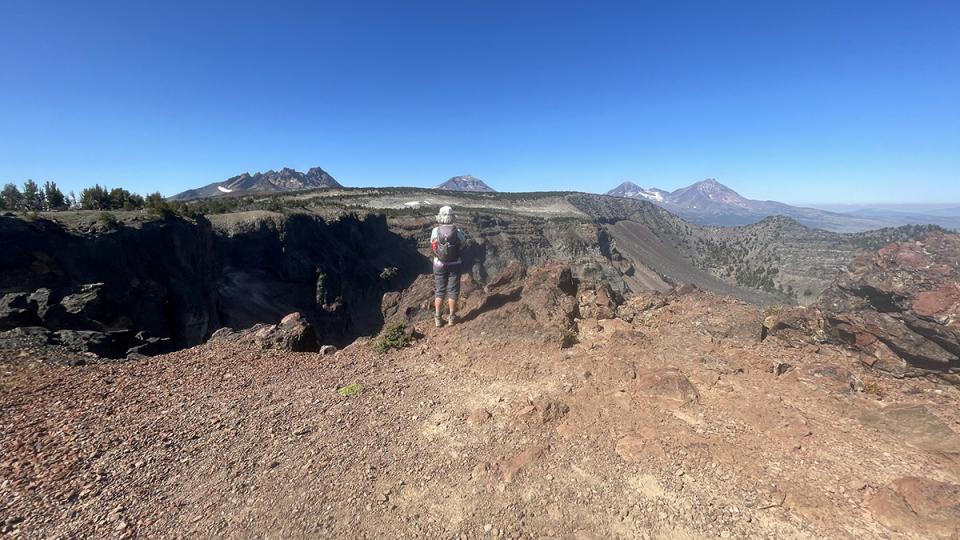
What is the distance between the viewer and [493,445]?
5469mm

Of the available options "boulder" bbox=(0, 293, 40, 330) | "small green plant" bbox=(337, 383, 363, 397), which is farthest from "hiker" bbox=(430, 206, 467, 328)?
"boulder" bbox=(0, 293, 40, 330)

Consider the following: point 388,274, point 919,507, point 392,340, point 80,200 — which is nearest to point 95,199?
point 80,200

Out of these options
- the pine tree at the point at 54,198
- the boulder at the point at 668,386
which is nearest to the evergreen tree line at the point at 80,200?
the pine tree at the point at 54,198

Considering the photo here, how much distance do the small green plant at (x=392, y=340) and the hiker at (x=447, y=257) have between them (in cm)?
105

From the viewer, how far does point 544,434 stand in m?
5.62

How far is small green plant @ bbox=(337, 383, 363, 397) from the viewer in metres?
7.01

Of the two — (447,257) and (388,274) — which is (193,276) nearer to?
(388,274)

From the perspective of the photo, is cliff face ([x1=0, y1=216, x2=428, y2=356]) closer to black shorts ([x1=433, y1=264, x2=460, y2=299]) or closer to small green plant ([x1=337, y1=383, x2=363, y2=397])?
small green plant ([x1=337, y1=383, x2=363, y2=397])

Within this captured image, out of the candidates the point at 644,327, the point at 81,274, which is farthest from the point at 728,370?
the point at 81,274

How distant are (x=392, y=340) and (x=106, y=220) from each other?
2996 cm

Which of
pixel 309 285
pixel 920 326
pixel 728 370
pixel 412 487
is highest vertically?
pixel 920 326

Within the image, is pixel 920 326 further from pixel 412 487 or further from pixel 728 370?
pixel 412 487

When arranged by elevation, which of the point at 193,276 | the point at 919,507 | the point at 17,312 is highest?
the point at 17,312

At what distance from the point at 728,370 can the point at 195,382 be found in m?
9.68
